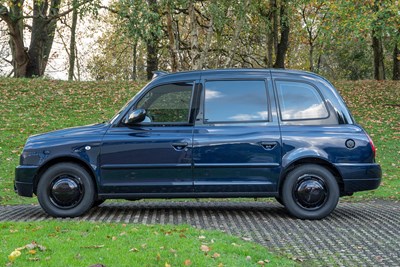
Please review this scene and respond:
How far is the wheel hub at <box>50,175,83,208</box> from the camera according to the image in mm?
7602

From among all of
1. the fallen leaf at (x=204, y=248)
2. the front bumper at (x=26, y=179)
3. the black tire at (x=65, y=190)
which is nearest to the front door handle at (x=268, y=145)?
the fallen leaf at (x=204, y=248)

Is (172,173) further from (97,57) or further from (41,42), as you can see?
(97,57)

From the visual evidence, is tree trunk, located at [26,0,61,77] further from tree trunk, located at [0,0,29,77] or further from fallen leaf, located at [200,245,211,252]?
fallen leaf, located at [200,245,211,252]

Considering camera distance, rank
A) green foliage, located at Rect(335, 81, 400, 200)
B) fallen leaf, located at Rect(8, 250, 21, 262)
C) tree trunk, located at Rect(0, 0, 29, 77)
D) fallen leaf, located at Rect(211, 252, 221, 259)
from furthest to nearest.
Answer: tree trunk, located at Rect(0, 0, 29, 77) < green foliage, located at Rect(335, 81, 400, 200) < fallen leaf, located at Rect(211, 252, 221, 259) < fallen leaf, located at Rect(8, 250, 21, 262)

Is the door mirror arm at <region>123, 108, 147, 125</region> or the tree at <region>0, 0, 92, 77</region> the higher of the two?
the tree at <region>0, 0, 92, 77</region>

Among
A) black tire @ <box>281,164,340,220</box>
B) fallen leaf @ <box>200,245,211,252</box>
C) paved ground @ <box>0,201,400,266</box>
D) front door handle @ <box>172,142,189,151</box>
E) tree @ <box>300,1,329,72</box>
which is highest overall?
tree @ <box>300,1,329,72</box>

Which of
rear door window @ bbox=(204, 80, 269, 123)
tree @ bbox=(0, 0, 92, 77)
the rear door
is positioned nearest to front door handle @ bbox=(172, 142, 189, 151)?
the rear door

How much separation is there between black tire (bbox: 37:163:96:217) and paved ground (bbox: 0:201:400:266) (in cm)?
21

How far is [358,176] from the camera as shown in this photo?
7.63m

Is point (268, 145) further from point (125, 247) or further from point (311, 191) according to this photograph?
point (125, 247)

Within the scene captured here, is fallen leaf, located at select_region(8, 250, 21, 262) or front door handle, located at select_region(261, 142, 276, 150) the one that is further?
front door handle, located at select_region(261, 142, 276, 150)

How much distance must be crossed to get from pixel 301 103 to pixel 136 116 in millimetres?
2319

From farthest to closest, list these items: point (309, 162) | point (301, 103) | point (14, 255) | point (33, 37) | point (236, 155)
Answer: point (33, 37)
point (301, 103)
point (309, 162)
point (236, 155)
point (14, 255)

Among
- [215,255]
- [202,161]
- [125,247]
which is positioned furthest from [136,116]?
[215,255]
